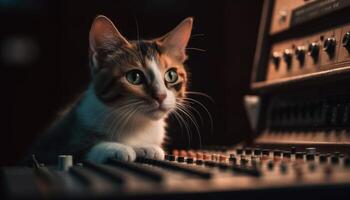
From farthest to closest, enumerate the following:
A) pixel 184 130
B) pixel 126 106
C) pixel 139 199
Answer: pixel 184 130 → pixel 126 106 → pixel 139 199

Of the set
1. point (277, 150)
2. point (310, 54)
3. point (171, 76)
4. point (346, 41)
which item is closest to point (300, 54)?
point (310, 54)

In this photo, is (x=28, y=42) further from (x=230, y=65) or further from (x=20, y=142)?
(x=230, y=65)

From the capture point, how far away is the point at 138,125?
1113 millimetres

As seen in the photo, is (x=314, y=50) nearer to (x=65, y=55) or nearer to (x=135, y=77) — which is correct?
(x=135, y=77)

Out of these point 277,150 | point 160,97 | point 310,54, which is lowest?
point 277,150

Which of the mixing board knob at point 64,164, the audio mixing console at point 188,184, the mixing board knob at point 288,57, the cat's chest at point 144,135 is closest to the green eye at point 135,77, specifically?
the cat's chest at point 144,135

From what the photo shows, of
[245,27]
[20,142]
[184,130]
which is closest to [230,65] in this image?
[245,27]

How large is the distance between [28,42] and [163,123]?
80 centimetres

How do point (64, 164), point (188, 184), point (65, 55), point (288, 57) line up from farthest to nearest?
point (65, 55), point (288, 57), point (64, 164), point (188, 184)

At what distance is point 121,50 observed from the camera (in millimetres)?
1093

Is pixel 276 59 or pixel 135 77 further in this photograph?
pixel 276 59

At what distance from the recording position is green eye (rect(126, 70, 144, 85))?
1041 mm

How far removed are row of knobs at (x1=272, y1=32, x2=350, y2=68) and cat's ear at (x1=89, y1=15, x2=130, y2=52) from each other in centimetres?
Result: 55

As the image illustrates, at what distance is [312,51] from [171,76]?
439 mm
